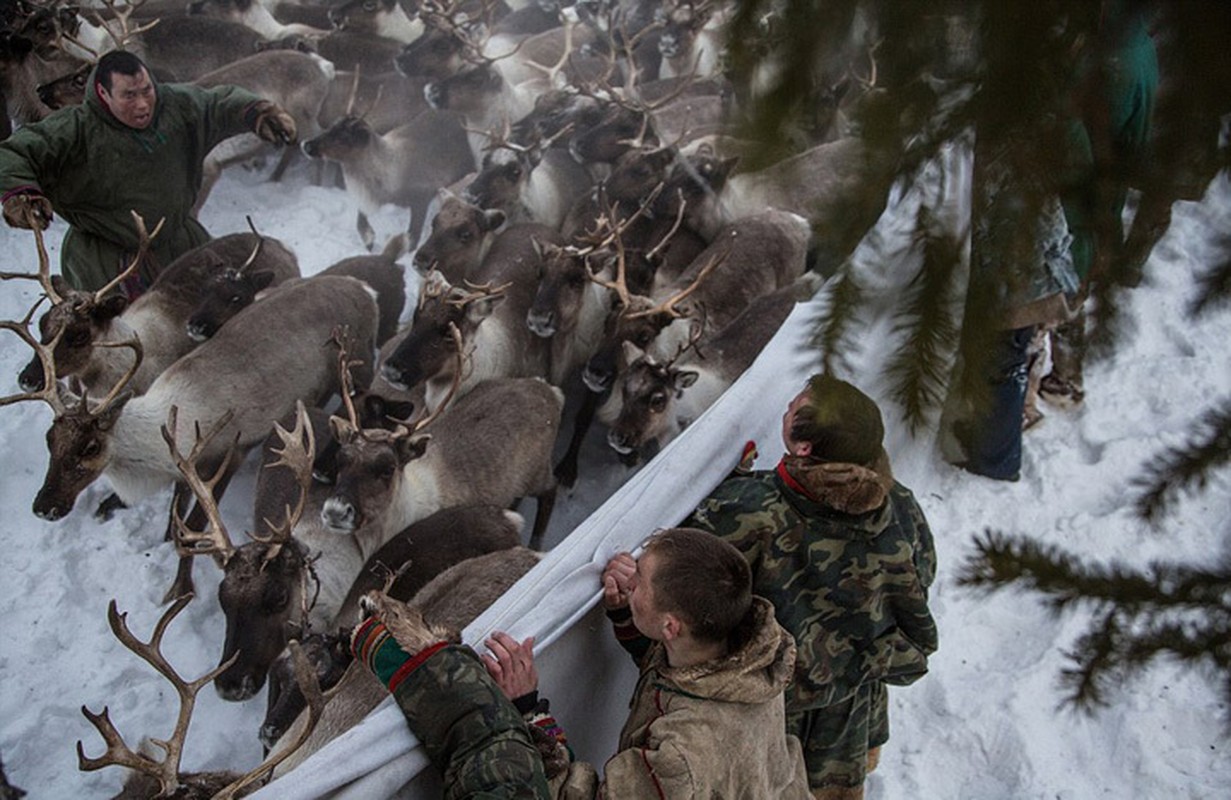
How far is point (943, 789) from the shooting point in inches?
131

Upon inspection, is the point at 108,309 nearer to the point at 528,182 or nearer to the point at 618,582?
the point at 528,182

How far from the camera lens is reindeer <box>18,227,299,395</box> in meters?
4.14

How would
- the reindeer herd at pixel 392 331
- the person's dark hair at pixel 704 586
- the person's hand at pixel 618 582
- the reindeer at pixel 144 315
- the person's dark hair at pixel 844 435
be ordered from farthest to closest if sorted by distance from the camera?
1. the reindeer at pixel 144 315
2. the reindeer herd at pixel 392 331
3. the person's hand at pixel 618 582
4. the person's dark hair at pixel 704 586
5. the person's dark hair at pixel 844 435

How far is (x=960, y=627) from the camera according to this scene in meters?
3.87

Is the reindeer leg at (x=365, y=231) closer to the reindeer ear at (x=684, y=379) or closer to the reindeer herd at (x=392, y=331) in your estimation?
the reindeer herd at (x=392, y=331)

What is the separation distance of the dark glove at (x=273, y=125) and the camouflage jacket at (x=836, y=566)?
3.38 metres

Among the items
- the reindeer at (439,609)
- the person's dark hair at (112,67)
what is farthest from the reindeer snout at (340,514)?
the person's dark hair at (112,67)

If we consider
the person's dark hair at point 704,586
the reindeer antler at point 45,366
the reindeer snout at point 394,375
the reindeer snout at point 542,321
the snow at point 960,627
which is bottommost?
the snow at point 960,627

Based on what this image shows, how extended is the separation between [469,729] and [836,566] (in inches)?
41.7

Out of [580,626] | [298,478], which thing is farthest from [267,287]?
[580,626]

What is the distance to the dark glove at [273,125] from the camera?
15.6 ft

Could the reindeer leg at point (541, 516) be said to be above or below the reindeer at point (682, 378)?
below

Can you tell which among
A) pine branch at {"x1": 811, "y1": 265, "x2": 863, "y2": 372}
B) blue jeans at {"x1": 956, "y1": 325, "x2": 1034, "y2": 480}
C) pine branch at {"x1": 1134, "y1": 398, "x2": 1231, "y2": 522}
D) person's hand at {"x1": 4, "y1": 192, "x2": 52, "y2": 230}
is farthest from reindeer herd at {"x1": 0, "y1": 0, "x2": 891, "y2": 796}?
blue jeans at {"x1": 956, "y1": 325, "x2": 1034, "y2": 480}

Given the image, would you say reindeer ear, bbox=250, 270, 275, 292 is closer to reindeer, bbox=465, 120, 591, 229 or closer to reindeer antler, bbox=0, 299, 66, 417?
reindeer antler, bbox=0, 299, 66, 417
